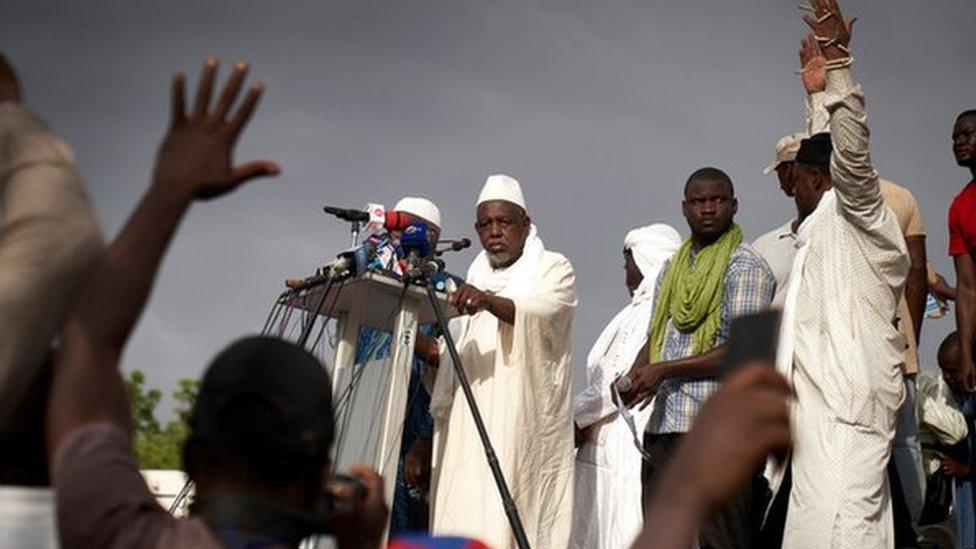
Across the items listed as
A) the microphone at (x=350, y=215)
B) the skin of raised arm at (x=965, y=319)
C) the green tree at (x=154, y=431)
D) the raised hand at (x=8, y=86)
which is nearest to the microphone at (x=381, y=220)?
the microphone at (x=350, y=215)

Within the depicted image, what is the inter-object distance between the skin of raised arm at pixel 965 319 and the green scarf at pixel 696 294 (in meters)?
1.03

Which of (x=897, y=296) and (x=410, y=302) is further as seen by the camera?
(x=410, y=302)

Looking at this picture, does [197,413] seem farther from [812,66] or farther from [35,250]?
[812,66]

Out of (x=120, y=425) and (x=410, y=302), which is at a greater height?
(x=410, y=302)

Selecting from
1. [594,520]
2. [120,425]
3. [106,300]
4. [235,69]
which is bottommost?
[594,520]

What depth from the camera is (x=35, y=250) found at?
2488 millimetres

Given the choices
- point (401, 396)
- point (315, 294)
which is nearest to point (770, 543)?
point (401, 396)

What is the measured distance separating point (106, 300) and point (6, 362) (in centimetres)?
25

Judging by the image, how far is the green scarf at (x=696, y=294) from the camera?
7289mm

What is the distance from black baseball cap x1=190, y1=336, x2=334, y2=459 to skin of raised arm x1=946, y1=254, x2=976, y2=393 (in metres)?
5.43

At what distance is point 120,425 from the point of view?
7.61 ft

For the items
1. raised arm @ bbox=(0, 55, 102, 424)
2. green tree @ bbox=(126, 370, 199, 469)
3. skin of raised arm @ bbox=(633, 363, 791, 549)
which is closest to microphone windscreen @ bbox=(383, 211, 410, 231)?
raised arm @ bbox=(0, 55, 102, 424)

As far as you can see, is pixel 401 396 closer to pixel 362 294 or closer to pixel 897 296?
pixel 362 294

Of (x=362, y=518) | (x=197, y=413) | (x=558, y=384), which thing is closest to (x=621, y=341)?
(x=558, y=384)
